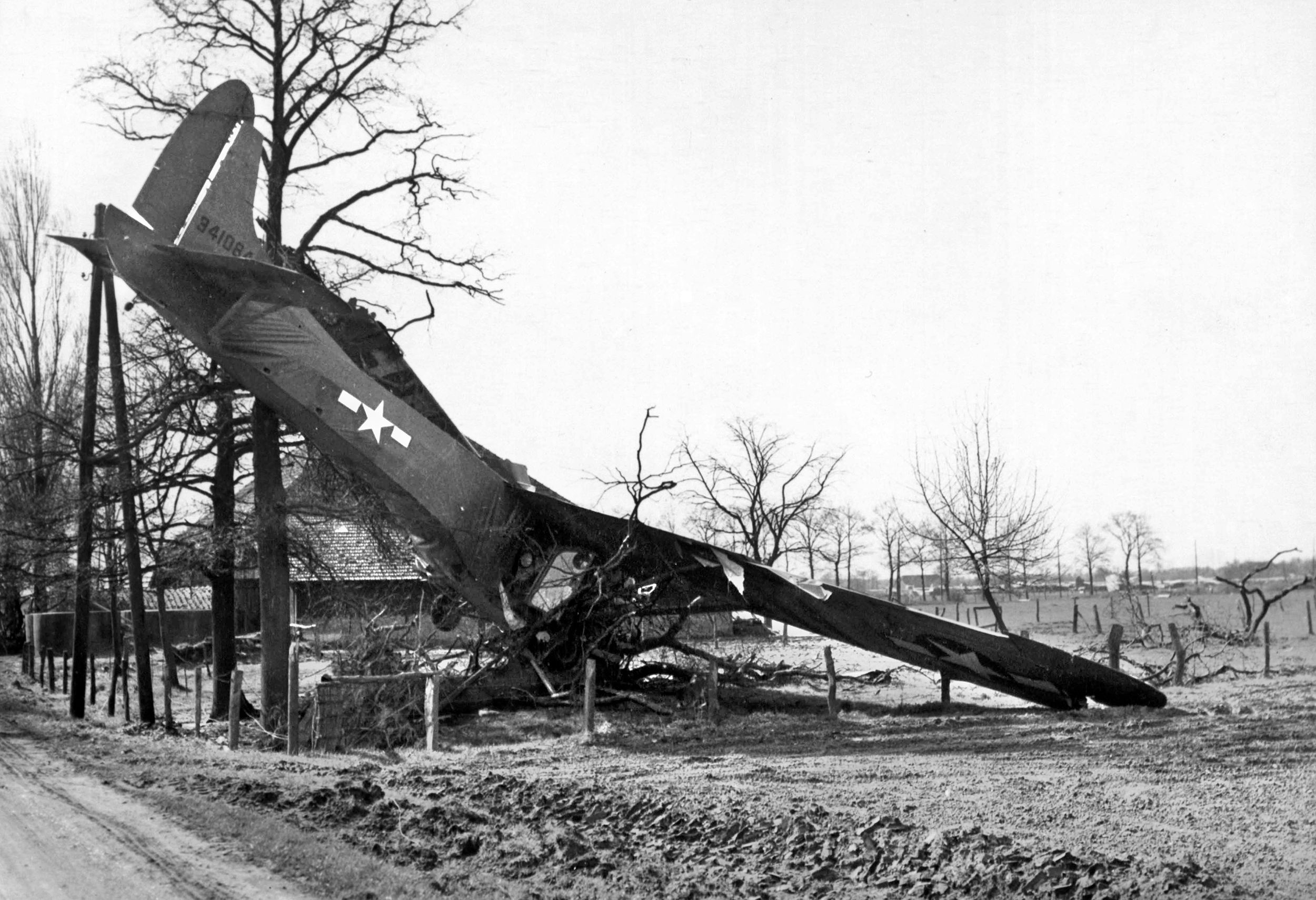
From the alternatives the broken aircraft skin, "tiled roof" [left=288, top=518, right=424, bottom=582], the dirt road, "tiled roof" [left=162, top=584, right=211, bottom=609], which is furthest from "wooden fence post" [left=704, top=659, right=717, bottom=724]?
"tiled roof" [left=162, top=584, right=211, bottom=609]

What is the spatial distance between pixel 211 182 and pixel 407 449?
432 centimetres

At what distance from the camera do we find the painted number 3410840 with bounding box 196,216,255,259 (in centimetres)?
1495

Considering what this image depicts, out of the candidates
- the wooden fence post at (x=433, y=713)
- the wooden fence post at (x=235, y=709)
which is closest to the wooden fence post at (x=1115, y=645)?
the wooden fence post at (x=433, y=713)

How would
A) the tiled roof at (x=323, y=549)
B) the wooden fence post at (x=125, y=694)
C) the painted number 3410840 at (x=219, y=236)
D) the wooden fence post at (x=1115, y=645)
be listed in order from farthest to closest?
the wooden fence post at (x=125, y=694) → the tiled roof at (x=323, y=549) → the wooden fence post at (x=1115, y=645) → the painted number 3410840 at (x=219, y=236)

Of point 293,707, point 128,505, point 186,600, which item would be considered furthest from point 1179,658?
point 186,600

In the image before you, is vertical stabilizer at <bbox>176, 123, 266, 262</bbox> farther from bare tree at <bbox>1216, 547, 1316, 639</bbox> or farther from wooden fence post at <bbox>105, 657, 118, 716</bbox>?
bare tree at <bbox>1216, 547, 1316, 639</bbox>

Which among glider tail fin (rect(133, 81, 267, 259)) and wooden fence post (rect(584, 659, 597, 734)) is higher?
glider tail fin (rect(133, 81, 267, 259))

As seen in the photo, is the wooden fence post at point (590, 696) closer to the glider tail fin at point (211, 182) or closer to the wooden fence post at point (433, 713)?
the wooden fence post at point (433, 713)

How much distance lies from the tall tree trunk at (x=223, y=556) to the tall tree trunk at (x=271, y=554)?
45 centimetres

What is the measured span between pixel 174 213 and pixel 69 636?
22.4 meters

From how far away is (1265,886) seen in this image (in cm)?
634

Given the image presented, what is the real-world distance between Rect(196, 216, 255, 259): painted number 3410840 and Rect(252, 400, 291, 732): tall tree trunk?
2053 mm

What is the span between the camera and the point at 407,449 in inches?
605

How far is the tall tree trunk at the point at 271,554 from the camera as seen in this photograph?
611 inches
